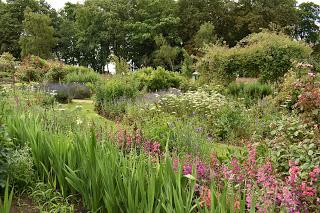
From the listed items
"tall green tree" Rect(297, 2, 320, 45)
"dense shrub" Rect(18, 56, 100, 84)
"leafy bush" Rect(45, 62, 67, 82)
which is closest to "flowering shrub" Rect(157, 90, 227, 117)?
"dense shrub" Rect(18, 56, 100, 84)

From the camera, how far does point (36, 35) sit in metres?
35.1

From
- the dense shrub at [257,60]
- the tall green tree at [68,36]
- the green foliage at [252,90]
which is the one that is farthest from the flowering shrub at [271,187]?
the tall green tree at [68,36]

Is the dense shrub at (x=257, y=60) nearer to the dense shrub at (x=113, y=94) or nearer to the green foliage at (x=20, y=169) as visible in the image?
the dense shrub at (x=113, y=94)

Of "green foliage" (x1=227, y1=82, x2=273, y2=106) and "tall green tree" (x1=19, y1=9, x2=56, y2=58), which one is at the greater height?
"tall green tree" (x1=19, y1=9, x2=56, y2=58)

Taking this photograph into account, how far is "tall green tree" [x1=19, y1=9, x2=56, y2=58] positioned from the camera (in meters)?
34.2

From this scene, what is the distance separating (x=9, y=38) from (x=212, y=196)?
44.2 meters

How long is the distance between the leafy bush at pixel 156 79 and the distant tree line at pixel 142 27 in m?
17.2

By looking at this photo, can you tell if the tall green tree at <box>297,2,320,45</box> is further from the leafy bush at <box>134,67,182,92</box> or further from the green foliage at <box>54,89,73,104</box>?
the green foliage at <box>54,89,73,104</box>

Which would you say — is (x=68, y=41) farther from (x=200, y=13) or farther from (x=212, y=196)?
(x=212, y=196)

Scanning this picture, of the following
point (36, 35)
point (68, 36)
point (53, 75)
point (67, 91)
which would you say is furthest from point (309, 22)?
point (67, 91)

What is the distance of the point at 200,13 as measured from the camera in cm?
3534

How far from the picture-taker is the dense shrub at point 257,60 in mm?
13867

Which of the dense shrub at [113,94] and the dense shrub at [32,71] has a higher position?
the dense shrub at [32,71]

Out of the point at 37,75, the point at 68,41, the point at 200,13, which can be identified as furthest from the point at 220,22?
the point at 37,75
